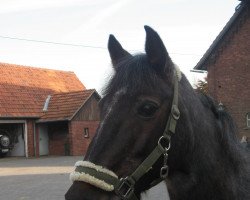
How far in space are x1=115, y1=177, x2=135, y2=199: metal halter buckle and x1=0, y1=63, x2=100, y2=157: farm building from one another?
94.4ft

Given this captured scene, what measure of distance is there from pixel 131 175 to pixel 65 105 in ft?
101

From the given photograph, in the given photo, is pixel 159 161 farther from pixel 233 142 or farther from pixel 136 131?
pixel 233 142

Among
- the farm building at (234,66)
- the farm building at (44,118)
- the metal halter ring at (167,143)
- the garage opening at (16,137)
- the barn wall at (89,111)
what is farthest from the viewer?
the garage opening at (16,137)

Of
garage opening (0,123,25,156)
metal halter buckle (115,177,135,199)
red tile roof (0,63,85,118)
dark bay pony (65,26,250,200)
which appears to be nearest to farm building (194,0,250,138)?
red tile roof (0,63,85,118)

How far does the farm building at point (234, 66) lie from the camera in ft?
72.7

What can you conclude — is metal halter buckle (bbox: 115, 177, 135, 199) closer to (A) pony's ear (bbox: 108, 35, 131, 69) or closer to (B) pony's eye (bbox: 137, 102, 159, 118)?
(B) pony's eye (bbox: 137, 102, 159, 118)

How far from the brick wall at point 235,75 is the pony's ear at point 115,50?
1996 centimetres

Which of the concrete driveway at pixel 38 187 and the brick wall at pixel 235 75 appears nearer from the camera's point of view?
the concrete driveway at pixel 38 187

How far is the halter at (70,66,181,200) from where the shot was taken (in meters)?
2.20

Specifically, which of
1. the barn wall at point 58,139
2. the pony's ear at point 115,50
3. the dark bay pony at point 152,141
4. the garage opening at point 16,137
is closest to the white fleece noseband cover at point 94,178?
the dark bay pony at point 152,141

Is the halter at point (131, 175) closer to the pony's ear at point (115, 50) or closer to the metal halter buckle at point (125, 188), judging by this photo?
the metal halter buckle at point (125, 188)

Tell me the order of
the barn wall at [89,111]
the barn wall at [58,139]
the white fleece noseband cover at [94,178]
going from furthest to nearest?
the barn wall at [89,111]
the barn wall at [58,139]
the white fleece noseband cover at [94,178]

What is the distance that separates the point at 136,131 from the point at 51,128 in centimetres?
3131

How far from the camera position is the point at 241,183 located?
2820 millimetres
